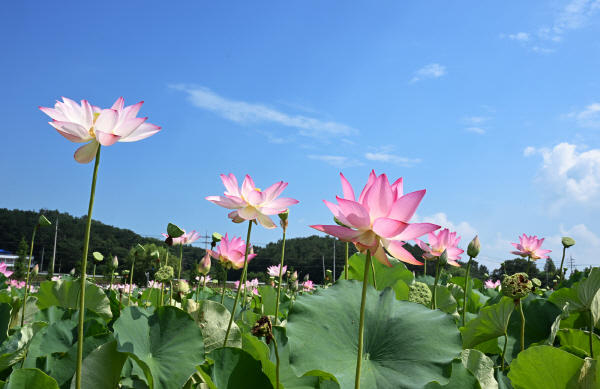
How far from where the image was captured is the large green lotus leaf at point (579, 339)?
3.78 feet

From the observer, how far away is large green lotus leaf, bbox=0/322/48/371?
1.00m

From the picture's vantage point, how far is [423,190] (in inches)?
28.6

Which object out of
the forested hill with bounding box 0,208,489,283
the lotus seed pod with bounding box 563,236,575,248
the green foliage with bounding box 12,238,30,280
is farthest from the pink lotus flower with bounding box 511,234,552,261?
the forested hill with bounding box 0,208,489,283

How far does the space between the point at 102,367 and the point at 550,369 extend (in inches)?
41.6

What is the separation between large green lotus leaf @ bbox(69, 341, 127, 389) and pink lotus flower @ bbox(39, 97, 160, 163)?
450 mm

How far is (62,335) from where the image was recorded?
1082mm

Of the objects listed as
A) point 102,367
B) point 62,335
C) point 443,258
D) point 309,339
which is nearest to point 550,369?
point 309,339

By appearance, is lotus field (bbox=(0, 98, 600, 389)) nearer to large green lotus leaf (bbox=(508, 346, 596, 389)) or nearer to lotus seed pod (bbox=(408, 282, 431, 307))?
large green lotus leaf (bbox=(508, 346, 596, 389))

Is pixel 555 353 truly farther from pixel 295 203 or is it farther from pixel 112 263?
pixel 112 263

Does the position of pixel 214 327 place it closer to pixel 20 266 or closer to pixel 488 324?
pixel 488 324

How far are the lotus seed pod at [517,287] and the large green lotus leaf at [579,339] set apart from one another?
28 centimetres

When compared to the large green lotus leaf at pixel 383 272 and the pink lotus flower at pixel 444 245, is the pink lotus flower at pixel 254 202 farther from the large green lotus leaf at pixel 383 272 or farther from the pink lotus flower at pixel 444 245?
the pink lotus flower at pixel 444 245

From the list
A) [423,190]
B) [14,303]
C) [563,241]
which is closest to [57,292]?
[14,303]

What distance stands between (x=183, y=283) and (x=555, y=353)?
1249 millimetres
